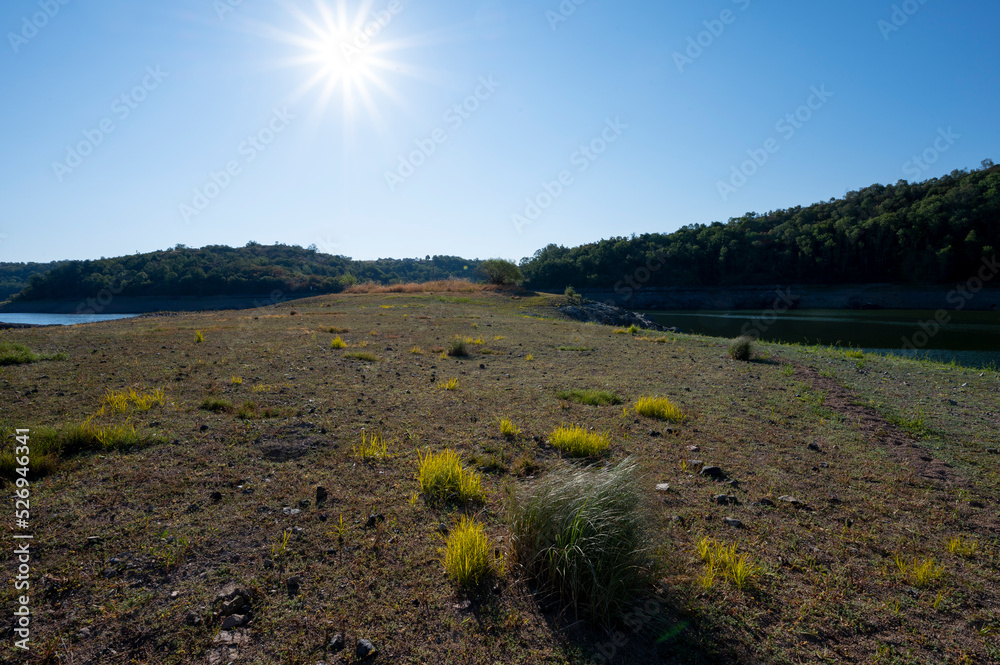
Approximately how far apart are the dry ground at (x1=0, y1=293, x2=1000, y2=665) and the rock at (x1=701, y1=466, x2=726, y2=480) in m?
0.14

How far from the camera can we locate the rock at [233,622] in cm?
273

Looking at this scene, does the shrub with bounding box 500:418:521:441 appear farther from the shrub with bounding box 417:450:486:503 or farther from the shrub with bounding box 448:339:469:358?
the shrub with bounding box 448:339:469:358

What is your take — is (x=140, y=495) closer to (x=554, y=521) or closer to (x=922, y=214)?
(x=554, y=521)

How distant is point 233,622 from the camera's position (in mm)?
2748

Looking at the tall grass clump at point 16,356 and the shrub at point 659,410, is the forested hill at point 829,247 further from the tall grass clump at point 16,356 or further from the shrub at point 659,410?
the tall grass clump at point 16,356

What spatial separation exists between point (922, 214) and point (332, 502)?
297 ft

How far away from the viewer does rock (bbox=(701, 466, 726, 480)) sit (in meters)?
5.25

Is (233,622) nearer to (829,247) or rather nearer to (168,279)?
(168,279)

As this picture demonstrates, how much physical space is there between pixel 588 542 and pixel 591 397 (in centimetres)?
561

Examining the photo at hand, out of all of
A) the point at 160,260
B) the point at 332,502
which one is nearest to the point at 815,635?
the point at 332,502

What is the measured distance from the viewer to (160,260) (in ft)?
249

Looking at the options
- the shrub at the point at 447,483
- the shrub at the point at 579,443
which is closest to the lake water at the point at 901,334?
the shrub at the point at 579,443

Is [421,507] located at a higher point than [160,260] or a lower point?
lower

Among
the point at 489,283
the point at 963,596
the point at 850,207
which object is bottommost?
the point at 963,596
